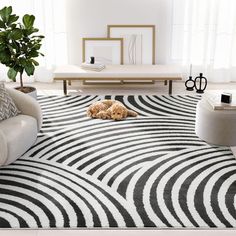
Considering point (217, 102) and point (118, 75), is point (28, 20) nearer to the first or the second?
point (118, 75)

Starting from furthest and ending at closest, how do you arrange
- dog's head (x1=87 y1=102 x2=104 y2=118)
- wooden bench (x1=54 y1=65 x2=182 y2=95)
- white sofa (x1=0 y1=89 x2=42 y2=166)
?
1. wooden bench (x1=54 y1=65 x2=182 y2=95)
2. dog's head (x1=87 y1=102 x2=104 y2=118)
3. white sofa (x1=0 y1=89 x2=42 y2=166)

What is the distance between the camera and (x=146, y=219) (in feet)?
8.80

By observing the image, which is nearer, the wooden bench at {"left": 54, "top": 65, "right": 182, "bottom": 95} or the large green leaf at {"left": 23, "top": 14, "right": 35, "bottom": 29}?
the large green leaf at {"left": 23, "top": 14, "right": 35, "bottom": 29}

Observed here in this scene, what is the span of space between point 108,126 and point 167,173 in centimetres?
116

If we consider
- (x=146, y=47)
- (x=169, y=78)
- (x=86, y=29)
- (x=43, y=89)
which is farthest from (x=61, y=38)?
(x=169, y=78)

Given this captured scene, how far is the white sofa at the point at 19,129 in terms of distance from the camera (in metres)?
3.18

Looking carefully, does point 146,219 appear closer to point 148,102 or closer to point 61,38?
point 148,102

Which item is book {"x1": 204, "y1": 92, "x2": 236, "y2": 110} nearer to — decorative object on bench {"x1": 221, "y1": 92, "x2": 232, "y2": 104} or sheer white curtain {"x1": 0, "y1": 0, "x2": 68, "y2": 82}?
decorative object on bench {"x1": 221, "y1": 92, "x2": 232, "y2": 104}

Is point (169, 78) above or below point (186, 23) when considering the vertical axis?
below

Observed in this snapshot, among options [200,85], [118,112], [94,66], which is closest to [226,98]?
[118,112]

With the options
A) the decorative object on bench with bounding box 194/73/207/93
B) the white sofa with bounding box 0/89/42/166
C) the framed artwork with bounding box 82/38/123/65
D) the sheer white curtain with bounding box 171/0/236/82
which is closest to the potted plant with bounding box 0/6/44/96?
the white sofa with bounding box 0/89/42/166

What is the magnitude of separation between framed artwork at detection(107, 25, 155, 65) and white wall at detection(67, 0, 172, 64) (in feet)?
0.27

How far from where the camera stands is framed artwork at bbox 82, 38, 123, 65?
5.79 metres

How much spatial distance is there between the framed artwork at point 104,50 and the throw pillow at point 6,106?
223 cm
